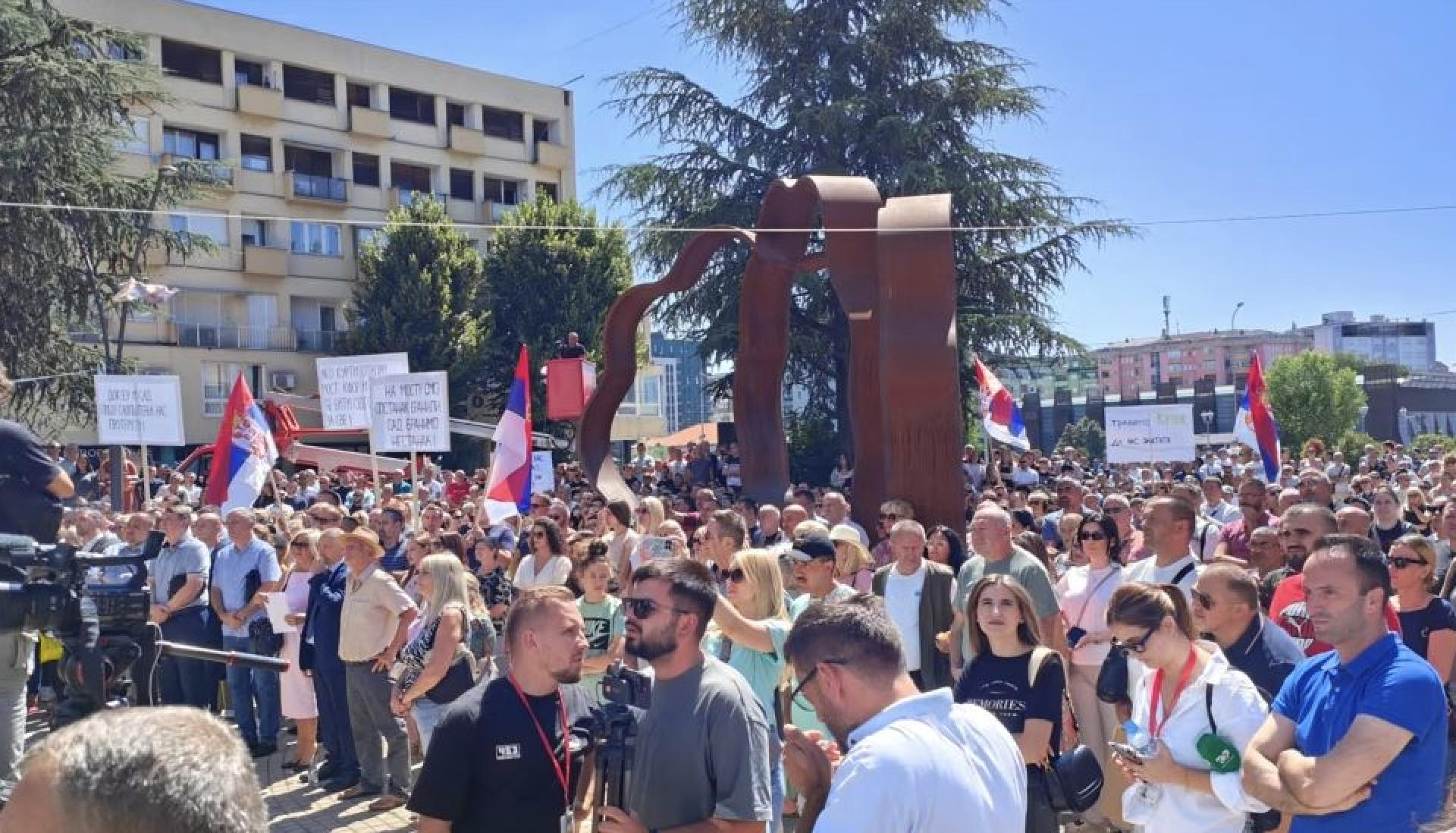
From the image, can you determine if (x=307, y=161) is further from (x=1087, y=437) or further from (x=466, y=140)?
(x=1087, y=437)

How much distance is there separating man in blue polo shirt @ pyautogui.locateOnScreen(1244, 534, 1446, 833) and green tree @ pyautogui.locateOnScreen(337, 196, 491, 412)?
121 ft

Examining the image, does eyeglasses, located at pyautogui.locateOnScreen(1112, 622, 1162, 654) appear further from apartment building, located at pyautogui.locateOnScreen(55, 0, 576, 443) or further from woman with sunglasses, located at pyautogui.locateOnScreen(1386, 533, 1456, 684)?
apartment building, located at pyautogui.locateOnScreen(55, 0, 576, 443)

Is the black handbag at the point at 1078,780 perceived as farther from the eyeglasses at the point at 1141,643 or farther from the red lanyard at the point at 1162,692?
the eyeglasses at the point at 1141,643

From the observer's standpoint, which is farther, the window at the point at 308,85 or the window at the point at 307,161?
the window at the point at 308,85

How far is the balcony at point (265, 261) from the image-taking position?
4388cm

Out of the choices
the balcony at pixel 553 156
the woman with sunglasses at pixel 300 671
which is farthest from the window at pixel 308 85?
the woman with sunglasses at pixel 300 671

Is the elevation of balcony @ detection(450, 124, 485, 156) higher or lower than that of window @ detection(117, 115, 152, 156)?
higher

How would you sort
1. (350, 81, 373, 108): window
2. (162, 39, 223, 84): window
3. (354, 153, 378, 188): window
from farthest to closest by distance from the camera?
(350, 81, 373, 108): window < (354, 153, 378, 188): window < (162, 39, 223, 84): window

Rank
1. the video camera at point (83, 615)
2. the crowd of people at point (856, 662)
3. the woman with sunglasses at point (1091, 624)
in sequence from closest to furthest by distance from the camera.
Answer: the crowd of people at point (856, 662)
the video camera at point (83, 615)
the woman with sunglasses at point (1091, 624)

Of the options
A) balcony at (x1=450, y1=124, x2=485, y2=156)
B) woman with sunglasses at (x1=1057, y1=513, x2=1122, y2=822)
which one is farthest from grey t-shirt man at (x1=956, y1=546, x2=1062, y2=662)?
balcony at (x1=450, y1=124, x2=485, y2=156)

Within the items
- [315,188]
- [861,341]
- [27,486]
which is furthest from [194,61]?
[27,486]

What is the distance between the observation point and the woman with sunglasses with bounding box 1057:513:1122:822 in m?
7.11

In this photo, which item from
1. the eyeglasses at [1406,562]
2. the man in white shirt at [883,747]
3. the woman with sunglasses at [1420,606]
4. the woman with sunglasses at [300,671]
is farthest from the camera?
the woman with sunglasses at [300,671]

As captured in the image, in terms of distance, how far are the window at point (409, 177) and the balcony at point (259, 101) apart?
4.94 metres
